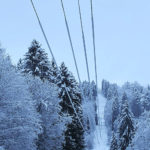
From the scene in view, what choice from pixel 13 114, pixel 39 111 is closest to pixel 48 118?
pixel 39 111

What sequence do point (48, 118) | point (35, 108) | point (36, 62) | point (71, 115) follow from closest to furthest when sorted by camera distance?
1. point (35, 108)
2. point (48, 118)
3. point (71, 115)
4. point (36, 62)

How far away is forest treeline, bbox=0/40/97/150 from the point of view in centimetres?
1241

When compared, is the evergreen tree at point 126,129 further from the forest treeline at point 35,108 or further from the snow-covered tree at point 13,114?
the snow-covered tree at point 13,114

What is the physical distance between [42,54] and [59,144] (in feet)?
38.5

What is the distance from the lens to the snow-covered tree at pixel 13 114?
1217 centimetres

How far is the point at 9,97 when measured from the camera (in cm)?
1270

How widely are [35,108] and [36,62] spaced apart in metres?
10.5

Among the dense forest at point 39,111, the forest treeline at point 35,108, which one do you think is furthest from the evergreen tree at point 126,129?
the forest treeline at point 35,108

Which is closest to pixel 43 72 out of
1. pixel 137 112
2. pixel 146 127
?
pixel 146 127

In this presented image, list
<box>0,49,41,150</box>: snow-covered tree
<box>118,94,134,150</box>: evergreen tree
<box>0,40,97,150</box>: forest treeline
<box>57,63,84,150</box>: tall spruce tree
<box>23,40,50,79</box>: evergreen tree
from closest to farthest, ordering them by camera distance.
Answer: <box>0,49,41,150</box>: snow-covered tree
<box>0,40,97,150</box>: forest treeline
<box>57,63,84,150</box>: tall spruce tree
<box>23,40,50,79</box>: evergreen tree
<box>118,94,134,150</box>: evergreen tree

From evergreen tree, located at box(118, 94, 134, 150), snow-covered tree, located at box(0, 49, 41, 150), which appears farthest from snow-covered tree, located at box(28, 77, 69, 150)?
evergreen tree, located at box(118, 94, 134, 150)

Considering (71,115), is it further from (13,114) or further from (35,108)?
(13,114)

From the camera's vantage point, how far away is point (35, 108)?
16297 mm

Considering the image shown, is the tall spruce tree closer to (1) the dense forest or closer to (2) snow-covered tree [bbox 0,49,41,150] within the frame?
(1) the dense forest
